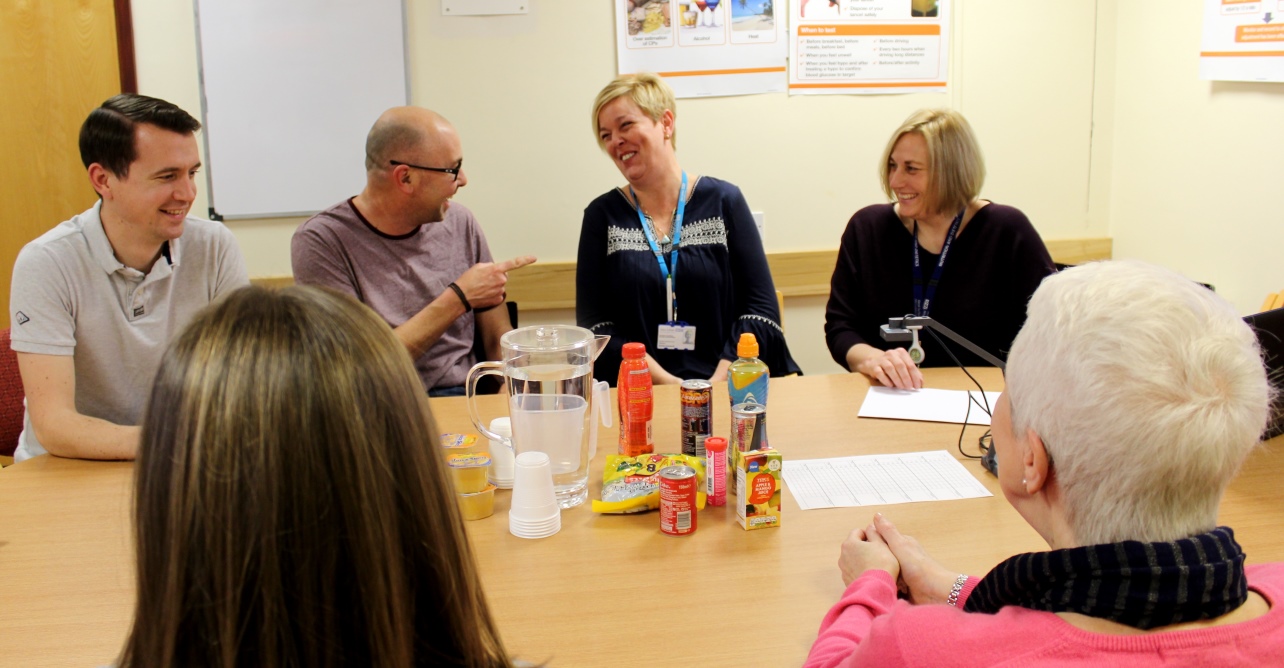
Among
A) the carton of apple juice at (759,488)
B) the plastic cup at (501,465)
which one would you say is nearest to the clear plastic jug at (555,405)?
the plastic cup at (501,465)

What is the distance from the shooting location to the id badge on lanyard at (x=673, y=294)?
113 inches

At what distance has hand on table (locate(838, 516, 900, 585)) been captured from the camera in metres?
1.30

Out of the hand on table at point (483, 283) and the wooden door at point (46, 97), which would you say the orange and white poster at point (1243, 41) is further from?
the wooden door at point (46, 97)

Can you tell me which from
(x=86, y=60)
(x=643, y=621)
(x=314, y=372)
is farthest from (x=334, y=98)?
(x=314, y=372)

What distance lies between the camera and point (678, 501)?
4.87 ft

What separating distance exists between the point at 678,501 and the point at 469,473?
0.37 metres

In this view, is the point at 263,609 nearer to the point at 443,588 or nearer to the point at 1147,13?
the point at 443,588

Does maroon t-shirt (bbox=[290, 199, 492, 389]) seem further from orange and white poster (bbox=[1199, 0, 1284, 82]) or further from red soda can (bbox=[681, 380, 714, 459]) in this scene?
orange and white poster (bbox=[1199, 0, 1284, 82])

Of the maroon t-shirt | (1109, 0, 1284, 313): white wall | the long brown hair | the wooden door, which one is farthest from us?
the wooden door

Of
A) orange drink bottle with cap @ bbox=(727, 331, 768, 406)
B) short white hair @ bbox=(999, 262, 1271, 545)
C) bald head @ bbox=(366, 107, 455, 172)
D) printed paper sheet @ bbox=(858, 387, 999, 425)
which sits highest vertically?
bald head @ bbox=(366, 107, 455, 172)

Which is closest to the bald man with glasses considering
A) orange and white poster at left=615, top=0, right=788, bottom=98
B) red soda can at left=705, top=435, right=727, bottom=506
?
orange and white poster at left=615, top=0, right=788, bottom=98

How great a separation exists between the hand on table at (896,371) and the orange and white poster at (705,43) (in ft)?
5.46

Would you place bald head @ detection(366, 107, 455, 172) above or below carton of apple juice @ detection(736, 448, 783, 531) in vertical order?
above

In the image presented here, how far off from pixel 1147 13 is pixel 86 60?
3.98 meters
